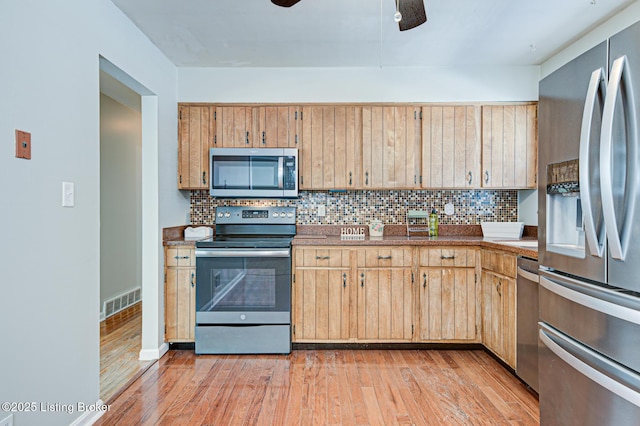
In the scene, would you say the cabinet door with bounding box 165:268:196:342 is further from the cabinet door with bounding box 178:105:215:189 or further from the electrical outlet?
the electrical outlet

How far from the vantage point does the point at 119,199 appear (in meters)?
4.33

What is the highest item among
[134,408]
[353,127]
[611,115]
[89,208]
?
[353,127]

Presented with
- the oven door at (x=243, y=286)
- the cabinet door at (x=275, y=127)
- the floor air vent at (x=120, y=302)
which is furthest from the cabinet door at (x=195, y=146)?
the floor air vent at (x=120, y=302)

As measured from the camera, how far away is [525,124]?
3434 mm

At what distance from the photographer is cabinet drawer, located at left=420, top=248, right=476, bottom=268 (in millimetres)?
3131

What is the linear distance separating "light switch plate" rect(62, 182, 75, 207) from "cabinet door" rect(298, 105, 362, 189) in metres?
1.88

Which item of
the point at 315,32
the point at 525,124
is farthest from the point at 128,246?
the point at 525,124

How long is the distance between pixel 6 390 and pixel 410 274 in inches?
103

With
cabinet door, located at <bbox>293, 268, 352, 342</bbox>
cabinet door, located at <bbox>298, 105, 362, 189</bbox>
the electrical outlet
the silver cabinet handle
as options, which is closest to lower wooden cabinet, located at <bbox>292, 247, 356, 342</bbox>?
cabinet door, located at <bbox>293, 268, 352, 342</bbox>

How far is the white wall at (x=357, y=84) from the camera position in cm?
348

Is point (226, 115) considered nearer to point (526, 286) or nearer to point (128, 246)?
point (128, 246)

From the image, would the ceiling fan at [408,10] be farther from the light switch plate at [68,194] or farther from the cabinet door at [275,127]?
the cabinet door at [275,127]

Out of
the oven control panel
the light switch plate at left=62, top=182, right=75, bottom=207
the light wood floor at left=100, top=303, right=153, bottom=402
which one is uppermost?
the light switch plate at left=62, top=182, right=75, bottom=207

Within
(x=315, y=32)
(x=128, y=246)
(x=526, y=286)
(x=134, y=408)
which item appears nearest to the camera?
(x=134, y=408)
